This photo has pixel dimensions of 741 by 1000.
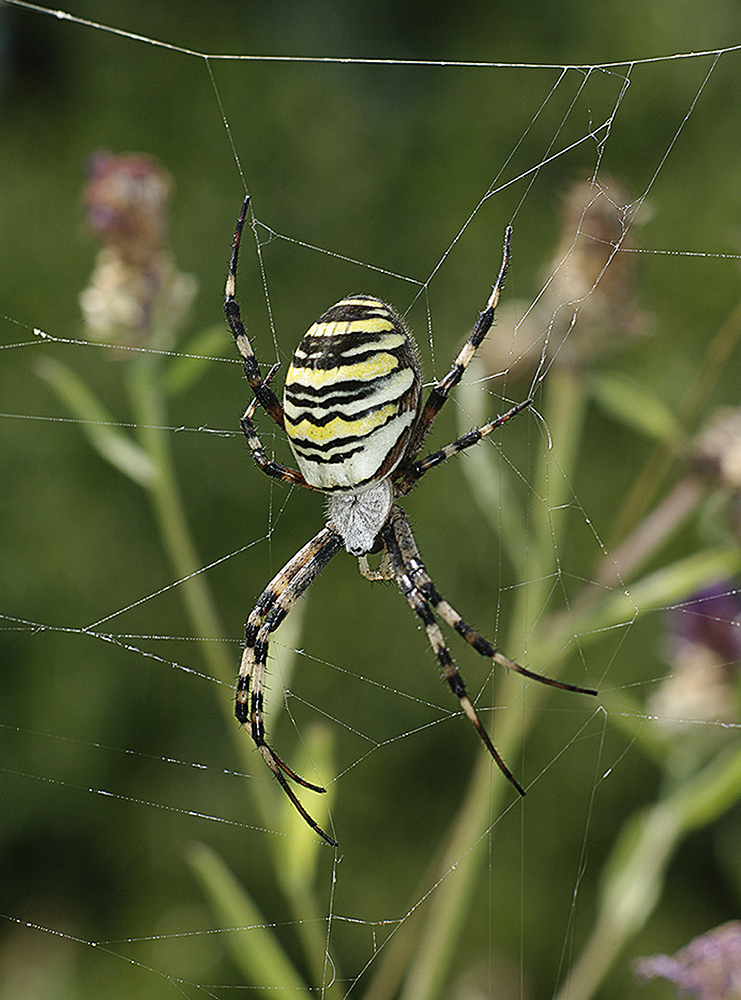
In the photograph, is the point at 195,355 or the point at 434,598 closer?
the point at 195,355

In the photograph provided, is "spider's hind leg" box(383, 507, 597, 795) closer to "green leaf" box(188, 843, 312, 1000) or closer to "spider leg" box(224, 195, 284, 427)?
"spider leg" box(224, 195, 284, 427)

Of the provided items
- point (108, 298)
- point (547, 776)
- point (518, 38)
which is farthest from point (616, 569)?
point (518, 38)

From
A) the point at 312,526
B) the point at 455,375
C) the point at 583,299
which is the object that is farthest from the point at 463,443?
the point at 312,526

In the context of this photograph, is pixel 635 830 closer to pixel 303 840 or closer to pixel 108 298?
pixel 303 840

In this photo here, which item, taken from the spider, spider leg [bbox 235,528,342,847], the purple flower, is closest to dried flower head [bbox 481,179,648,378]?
the spider

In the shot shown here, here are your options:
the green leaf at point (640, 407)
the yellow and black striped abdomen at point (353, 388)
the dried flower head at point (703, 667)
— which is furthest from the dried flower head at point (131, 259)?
the dried flower head at point (703, 667)

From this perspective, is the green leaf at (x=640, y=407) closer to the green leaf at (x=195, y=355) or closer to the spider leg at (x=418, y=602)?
the spider leg at (x=418, y=602)

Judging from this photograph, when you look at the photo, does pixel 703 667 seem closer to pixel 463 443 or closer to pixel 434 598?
pixel 434 598
